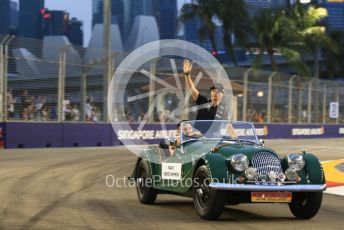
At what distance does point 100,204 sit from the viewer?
9578 millimetres

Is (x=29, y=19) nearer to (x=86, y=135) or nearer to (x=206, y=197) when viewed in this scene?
(x=86, y=135)

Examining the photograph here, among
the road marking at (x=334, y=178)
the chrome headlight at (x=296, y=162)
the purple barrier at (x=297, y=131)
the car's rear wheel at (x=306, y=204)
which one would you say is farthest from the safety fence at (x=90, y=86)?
the chrome headlight at (x=296, y=162)

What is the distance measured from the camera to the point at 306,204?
8.48 m

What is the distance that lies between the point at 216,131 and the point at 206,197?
5.09 feet

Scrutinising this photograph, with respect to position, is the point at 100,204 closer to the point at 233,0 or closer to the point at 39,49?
the point at 39,49

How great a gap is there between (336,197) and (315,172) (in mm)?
3496

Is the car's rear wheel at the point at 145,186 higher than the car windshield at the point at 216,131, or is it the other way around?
the car windshield at the point at 216,131

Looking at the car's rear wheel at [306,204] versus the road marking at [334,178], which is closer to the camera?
the car's rear wheel at [306,204]

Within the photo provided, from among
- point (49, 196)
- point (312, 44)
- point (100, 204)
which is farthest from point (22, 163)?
Result: point (312, 44)

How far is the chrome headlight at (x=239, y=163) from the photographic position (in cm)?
794

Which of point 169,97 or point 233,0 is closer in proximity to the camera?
point 169,97

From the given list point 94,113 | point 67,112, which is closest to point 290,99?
point 94,113

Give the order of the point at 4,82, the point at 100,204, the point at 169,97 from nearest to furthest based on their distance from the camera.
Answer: the point at 100,204 < the point at 4,82 < the point at 169,97

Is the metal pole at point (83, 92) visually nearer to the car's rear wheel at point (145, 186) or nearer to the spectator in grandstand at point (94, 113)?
the spectator in grandstand at point (94, 113)
